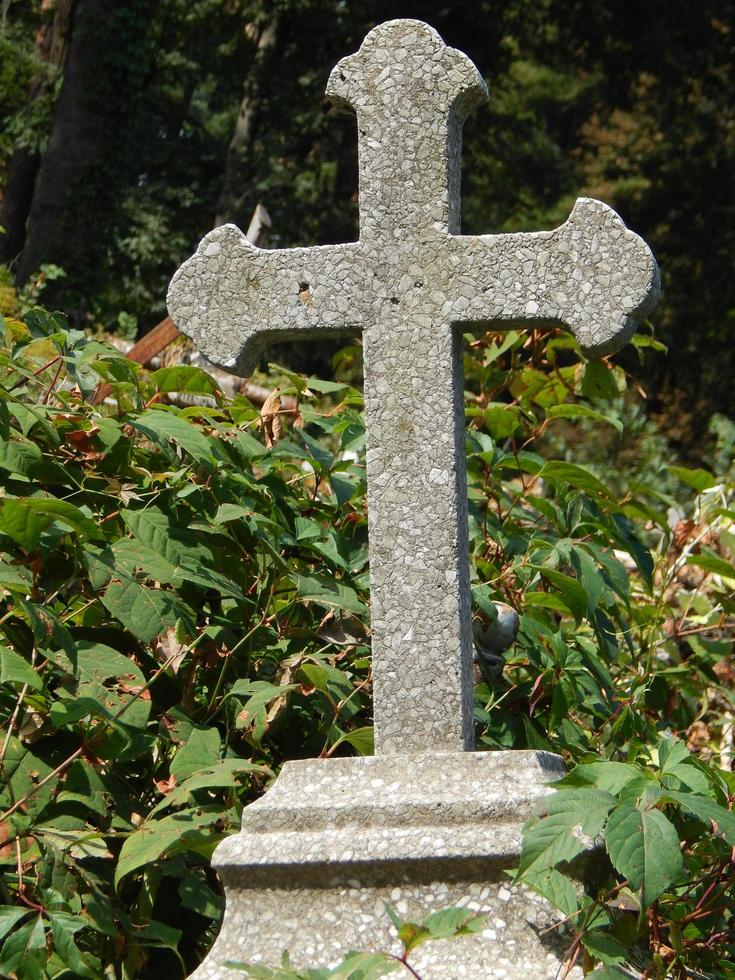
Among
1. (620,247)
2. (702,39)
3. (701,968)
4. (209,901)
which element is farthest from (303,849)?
(702,39)

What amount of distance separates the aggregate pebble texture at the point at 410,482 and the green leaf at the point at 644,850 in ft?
0.71

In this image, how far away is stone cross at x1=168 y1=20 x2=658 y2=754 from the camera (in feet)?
7.20

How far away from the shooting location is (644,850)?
169 cm

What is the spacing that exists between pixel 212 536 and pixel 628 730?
0.93 meters

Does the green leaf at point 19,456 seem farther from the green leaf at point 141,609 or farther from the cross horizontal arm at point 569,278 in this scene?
the cross horizontal arm at point 569,278

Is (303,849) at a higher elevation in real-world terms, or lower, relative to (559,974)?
higher

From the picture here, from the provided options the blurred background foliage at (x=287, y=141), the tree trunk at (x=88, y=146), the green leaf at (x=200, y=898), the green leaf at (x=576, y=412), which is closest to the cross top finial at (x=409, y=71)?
the green leaf at (x=576, y=412)

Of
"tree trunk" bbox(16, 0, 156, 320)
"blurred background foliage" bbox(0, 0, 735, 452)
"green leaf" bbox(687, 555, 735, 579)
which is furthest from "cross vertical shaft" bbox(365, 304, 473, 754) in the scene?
"tree trunk" bbox(16, 0, 156, 320)

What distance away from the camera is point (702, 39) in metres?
20.9

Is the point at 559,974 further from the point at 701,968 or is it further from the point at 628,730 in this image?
the point at 628,730

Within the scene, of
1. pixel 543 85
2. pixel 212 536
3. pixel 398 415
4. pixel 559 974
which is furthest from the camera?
pixel 543 85

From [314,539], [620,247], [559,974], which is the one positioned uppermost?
[620,247]

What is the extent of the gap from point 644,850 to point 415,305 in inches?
41.2

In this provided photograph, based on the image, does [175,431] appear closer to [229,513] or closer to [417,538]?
[229,513]
